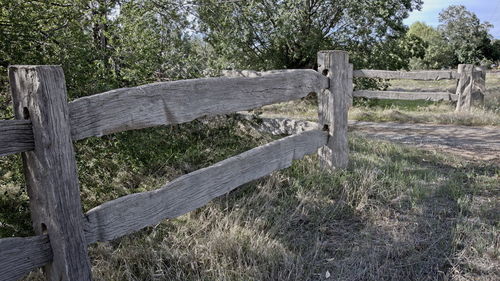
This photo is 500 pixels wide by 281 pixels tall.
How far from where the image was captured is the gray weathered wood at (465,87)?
10242 millimetres

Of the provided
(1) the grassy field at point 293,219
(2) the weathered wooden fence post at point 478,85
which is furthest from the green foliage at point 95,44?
(2) the weathered wooden fence post at point 478,85

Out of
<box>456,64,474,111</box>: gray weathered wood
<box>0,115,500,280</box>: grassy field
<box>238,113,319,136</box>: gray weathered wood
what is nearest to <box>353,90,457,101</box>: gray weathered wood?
<box>456,64,474,111</box>: gray weathered wood

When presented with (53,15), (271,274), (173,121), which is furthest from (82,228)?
(53,15)

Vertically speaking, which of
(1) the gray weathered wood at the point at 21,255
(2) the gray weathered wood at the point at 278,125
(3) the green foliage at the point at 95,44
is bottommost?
(1) the gray weathered wood at the point at 21,255

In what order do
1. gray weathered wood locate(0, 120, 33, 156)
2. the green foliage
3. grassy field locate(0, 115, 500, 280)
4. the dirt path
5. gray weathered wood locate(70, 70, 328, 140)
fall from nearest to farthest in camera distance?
gray weathered wood locate(0, 120, 33, 156) → gray weathered wood locate(70, 70, 328, 140) → grassy field locate(0, 115, 500, 280) → the green foliage → the dirt path

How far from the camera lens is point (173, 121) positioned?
9.60 feet

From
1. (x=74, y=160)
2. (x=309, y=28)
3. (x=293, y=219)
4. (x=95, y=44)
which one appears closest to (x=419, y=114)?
(x=309, y=28)

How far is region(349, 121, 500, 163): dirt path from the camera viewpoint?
6376mm

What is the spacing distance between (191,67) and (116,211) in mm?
2668

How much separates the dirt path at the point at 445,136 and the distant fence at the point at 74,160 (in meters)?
4.25

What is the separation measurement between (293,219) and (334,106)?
5.06 feet

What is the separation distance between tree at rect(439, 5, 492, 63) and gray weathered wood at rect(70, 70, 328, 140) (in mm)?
33374

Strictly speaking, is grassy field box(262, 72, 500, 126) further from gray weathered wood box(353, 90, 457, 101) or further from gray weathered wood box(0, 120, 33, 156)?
gray weathered wood box(0, 120, 33, 156)

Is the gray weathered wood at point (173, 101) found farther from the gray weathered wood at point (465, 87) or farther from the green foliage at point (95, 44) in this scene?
the gray weathered wood at point (465, 87)
